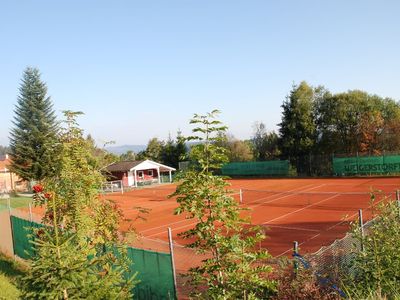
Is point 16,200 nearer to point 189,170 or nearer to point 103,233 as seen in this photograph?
point 103,233

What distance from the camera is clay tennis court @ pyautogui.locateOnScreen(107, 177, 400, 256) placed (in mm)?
16594

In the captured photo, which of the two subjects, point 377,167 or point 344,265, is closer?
point 344,265

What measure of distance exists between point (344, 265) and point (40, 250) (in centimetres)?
569

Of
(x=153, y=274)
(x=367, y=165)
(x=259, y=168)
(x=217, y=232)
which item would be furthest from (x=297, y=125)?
(x=217, y=232)

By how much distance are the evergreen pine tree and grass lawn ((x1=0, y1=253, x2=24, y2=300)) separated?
3268cm

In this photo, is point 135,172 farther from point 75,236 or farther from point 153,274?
point 75,236

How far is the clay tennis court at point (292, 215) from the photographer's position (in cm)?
1659

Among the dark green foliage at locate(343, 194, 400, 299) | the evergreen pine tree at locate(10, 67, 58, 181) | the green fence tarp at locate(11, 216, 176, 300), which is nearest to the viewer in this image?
the dark green foliage at locate(343, 194, 400, 299)

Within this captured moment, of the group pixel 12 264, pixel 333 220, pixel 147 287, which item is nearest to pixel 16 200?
pixel 12 264

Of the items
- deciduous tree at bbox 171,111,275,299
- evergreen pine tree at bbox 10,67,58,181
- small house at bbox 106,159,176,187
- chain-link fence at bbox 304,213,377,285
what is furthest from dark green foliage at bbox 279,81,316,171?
deciduous tree at bbox 171,111,275,299

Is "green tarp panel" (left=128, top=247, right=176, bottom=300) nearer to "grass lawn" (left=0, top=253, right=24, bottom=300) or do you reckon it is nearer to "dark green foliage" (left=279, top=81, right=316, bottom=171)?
"grass lawn" (left=0, top=253, right=24, bottom=300)

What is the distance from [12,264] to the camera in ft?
50.9

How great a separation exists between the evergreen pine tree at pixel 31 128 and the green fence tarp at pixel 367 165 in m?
34.3

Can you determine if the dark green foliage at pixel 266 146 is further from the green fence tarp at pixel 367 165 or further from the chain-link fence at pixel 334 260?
the chain-link fence at pixel 334 260
